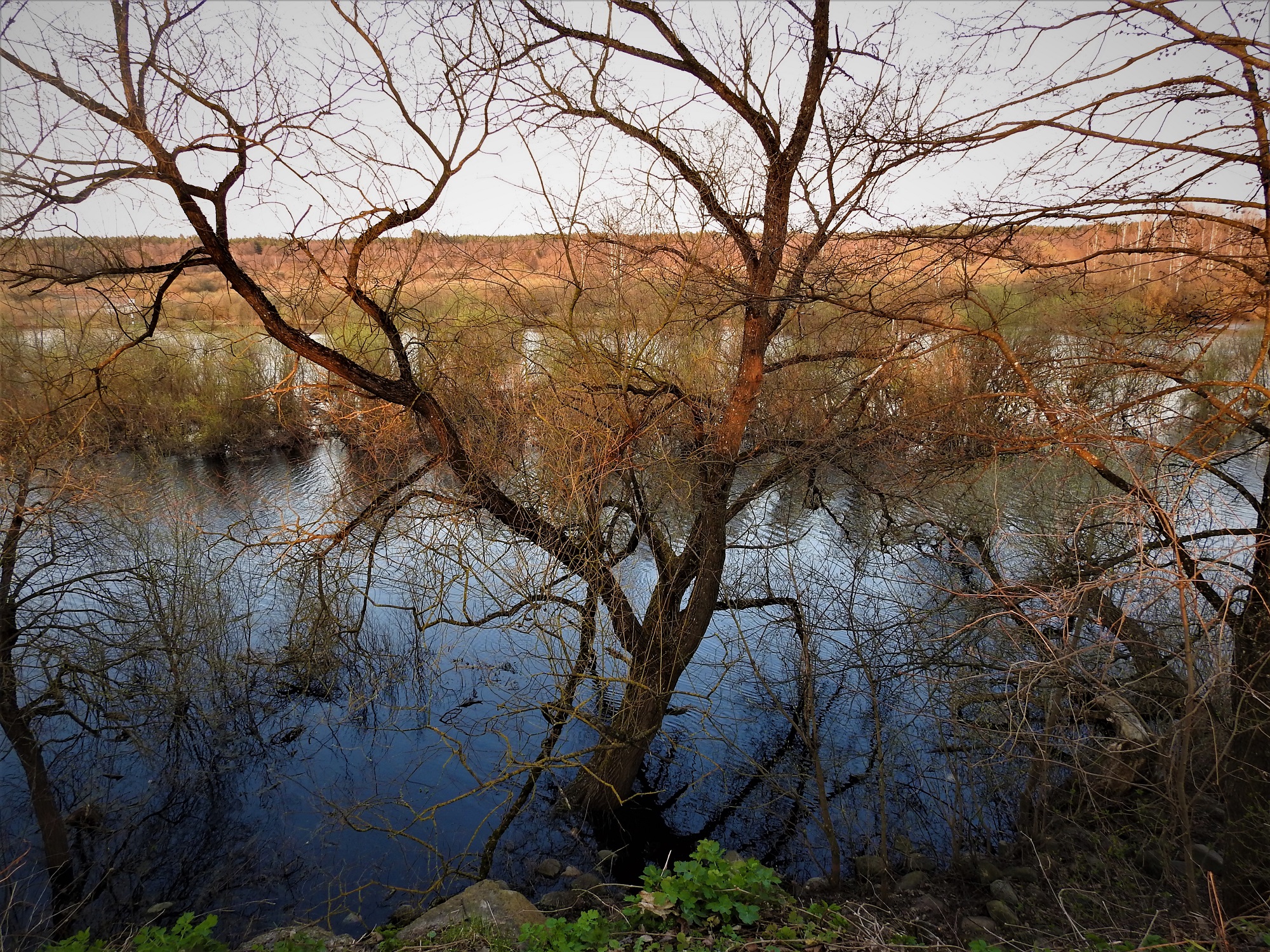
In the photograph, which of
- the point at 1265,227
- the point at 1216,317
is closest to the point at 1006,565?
the point at 1216,317

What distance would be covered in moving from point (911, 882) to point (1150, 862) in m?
1.93

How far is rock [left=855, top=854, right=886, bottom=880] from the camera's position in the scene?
22.3 ft

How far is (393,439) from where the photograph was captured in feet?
30.8

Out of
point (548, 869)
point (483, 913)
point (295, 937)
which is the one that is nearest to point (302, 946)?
point (295, 937)

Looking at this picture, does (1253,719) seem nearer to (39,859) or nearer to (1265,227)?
(1265,227)

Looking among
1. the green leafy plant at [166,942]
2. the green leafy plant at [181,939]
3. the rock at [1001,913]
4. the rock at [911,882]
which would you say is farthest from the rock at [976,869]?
the green leafy plant at [181,939]

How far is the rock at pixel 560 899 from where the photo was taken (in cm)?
652

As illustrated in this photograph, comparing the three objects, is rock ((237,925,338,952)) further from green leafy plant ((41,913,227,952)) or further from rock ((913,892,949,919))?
rock ((913,892,949,919))

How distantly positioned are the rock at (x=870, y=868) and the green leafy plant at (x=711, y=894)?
92.1 inches

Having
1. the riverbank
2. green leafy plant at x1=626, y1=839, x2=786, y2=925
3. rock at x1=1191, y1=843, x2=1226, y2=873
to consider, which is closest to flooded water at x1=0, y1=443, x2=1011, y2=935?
the riverbank

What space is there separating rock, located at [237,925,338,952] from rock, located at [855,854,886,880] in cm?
415

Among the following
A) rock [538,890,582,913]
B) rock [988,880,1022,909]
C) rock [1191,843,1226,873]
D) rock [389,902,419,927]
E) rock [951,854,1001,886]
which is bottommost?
rock [389,902,419,927]

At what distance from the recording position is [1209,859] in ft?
20.8

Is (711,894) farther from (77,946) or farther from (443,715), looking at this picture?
(443,715)
